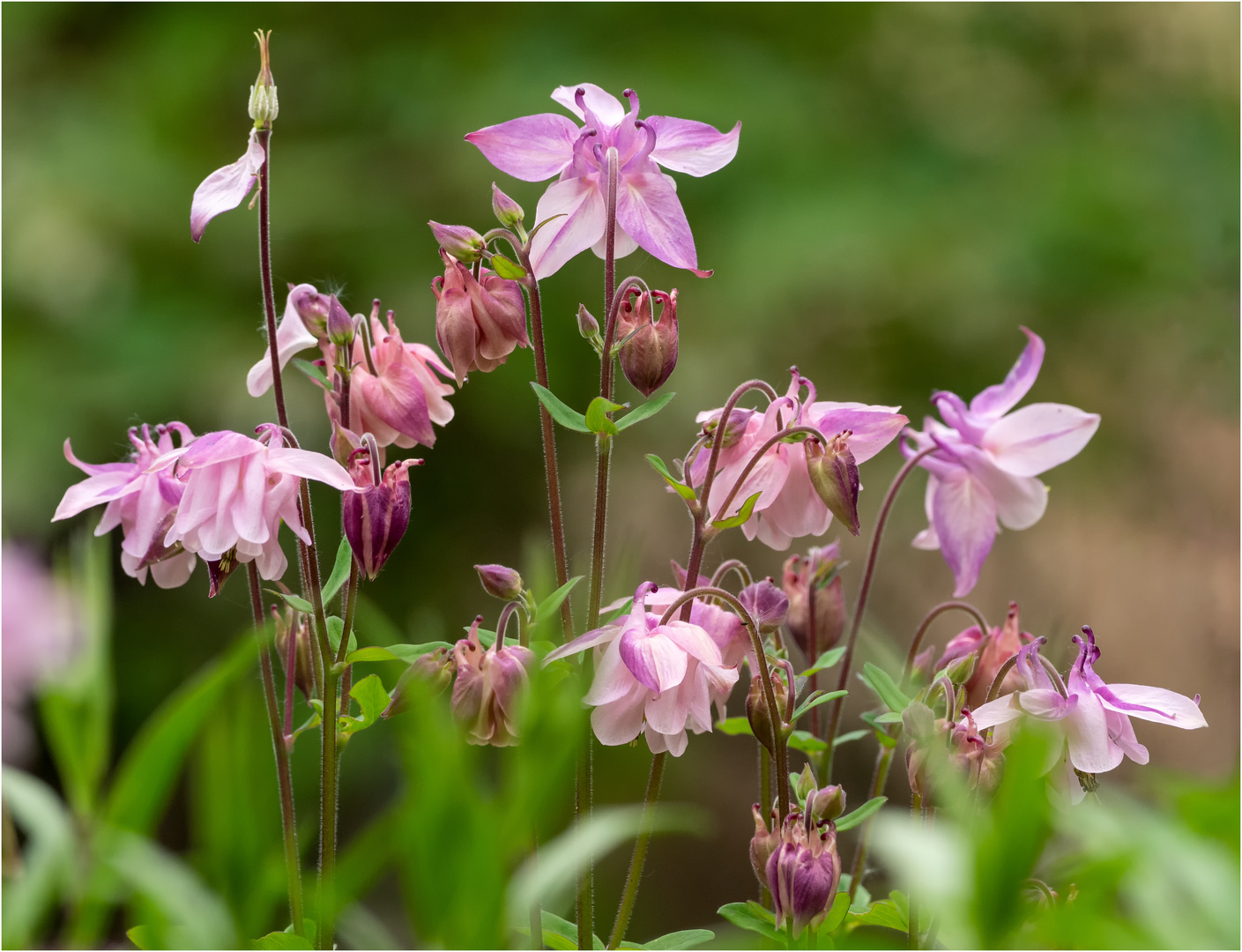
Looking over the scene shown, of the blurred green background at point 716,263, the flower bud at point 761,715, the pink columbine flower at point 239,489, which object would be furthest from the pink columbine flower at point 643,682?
the blurred green background at point 716,263

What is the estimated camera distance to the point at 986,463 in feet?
1.78

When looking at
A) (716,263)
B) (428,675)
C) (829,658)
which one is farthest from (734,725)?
(716,263)

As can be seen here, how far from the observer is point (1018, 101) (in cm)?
213

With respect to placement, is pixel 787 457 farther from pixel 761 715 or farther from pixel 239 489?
pixel 239 489

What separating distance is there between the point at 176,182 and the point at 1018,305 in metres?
1.47

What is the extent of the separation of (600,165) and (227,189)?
16cm

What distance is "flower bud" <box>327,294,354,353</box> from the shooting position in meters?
0.49

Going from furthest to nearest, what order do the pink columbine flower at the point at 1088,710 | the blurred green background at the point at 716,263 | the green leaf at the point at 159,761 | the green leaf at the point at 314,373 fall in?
the blurred green background at the point at 716,263 → the green leaf at the point at 314,373 → the pink columbine flower at the point at 1088,710 → the green leaf at the point at 159,761

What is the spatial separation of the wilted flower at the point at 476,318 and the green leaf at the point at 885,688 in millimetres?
210

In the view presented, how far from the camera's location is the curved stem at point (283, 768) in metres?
0.50

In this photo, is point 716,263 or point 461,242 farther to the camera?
point 716,263

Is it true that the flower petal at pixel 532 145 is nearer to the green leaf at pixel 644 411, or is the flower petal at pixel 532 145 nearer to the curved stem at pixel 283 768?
the green leaf at pixel 644 411

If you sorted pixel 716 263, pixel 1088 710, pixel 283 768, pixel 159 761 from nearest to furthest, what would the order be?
pixel 159 761
pixel 1088 710
pixel 283 768
pixel 716 263

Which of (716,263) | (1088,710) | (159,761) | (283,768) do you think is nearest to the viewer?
(159,761)
